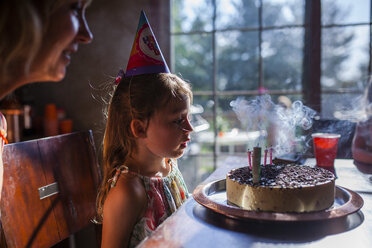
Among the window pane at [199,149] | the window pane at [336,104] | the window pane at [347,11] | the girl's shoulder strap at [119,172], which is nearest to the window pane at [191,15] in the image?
the window pane at [199,149]

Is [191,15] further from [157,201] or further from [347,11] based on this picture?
Answer: [157,201]

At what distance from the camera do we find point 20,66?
2.16 ft

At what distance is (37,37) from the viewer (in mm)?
637

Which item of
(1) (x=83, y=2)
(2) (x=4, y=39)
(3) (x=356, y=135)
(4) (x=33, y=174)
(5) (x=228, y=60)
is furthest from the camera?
(5) (x=228, y=60)

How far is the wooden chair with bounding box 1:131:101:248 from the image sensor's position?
112 centimetres

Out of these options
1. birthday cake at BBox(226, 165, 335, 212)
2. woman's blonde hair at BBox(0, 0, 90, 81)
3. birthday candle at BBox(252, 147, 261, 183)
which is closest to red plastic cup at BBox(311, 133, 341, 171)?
birthday cake at BBox(226, 165, 335, 212)

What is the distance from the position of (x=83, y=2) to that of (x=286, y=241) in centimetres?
74

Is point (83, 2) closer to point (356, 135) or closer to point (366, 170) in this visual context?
point (366, 170)

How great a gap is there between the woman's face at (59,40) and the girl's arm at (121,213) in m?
0.44

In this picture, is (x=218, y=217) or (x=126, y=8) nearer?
(x=218, y=217)

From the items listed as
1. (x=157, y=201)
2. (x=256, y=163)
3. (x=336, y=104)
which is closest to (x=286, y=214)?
(x=256, y=163)

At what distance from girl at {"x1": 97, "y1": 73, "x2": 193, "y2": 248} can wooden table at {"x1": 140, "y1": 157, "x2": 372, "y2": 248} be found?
18 cm

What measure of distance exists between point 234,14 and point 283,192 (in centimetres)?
217

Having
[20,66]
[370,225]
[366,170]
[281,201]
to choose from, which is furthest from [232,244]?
[366,170]
